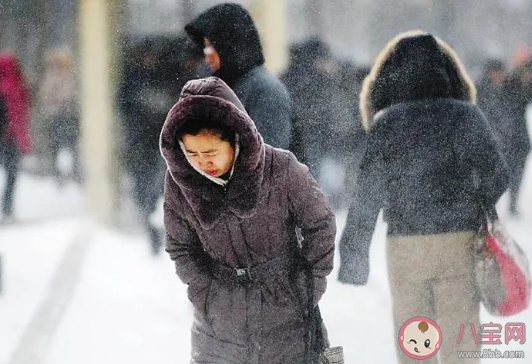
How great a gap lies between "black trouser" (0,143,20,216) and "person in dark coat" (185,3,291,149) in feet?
3.10

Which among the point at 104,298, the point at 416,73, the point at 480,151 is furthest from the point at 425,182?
the point at 104,298

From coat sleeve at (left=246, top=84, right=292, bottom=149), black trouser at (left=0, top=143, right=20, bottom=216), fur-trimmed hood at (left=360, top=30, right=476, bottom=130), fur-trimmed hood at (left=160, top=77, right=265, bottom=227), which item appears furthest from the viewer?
black trouser at (left=0, top=143, right=20, bottom=216)

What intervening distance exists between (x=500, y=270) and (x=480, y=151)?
0.51 metres

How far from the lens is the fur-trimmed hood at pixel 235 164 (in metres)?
2.09

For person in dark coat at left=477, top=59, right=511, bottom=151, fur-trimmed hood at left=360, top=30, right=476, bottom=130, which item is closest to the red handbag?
person in dark coat at left=477, top=59, right=511, bottom=151

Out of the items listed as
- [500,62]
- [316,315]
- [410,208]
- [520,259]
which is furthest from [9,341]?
[500,62]

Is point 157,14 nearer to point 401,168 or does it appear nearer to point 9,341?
point 401,168

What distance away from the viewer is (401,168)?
2914mm

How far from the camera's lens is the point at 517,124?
2.93m

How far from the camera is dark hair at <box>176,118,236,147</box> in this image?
6.97 ft

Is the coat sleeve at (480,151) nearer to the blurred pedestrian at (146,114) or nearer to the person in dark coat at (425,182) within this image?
the person in dark coat at (425,182)

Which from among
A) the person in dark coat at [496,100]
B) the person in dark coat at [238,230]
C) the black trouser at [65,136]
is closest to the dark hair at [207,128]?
the person in dark coat at [238,230]

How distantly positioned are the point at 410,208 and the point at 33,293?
171 cm

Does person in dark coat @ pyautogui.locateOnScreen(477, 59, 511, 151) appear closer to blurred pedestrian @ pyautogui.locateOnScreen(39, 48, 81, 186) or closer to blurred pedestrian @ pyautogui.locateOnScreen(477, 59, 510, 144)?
blurred pedestrian @ pyautogui.locateOnScreen(477, 59, 510, 144)
